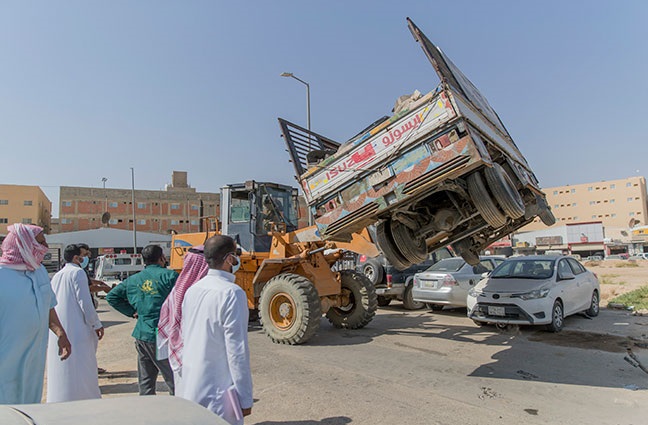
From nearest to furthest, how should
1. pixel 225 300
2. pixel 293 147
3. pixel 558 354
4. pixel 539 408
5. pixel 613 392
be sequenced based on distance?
pixel 225 300 → pixel 539 408 → pixel 613 392 → pixel 558 354 → pixel 293 147

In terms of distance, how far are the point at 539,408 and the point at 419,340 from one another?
3547 mm

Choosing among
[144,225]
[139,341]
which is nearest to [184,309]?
[139,341]

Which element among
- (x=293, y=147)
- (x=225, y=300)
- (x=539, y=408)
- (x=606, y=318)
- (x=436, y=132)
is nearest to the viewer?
(x=225, y=300)

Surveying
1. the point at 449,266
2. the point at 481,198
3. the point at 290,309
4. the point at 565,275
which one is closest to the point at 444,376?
the point at 481,198

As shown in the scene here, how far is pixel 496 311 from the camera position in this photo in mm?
8109

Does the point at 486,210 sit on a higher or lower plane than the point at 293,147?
lower

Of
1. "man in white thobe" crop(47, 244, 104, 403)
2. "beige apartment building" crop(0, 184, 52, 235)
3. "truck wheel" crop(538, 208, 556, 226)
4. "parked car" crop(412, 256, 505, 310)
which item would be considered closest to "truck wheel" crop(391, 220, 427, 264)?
"truck wheel" crop(538, 208, 556, 226)

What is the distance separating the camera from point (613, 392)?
16.5ft

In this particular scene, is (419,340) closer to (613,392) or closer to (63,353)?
(613,392)

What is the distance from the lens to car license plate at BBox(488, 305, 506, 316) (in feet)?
26.3

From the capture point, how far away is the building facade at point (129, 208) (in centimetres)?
5484

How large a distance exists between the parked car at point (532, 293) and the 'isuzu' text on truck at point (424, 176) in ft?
4.85

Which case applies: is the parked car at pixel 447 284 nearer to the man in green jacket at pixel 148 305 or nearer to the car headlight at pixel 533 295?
the car headlight at pixel 533 295

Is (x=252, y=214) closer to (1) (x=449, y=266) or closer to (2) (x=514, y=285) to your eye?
(2) (x=514, y=285)
